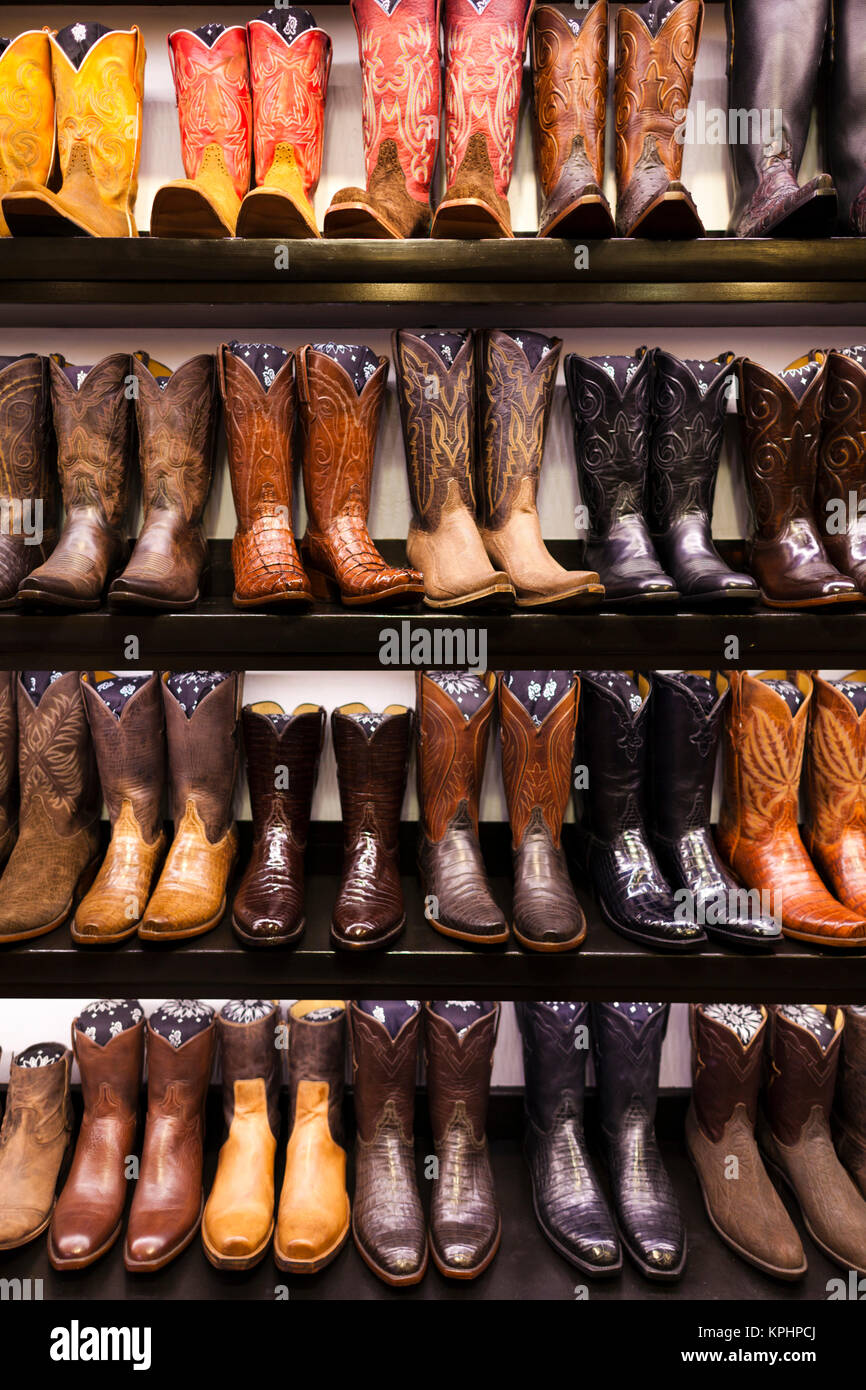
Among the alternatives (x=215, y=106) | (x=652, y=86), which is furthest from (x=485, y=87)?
(x=215, y=106)

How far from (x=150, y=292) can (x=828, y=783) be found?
5.53 feet

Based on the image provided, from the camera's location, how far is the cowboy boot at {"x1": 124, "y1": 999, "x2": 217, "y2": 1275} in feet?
5.31

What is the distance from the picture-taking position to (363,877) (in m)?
1.66

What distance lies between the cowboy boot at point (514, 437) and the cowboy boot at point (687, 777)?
385 millimetres

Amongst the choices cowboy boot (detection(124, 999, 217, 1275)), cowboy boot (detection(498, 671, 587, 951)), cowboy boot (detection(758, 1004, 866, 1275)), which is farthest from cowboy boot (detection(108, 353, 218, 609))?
cowboy boot (detection(758, 1004, 866, 1275))

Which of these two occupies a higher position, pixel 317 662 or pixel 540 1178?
pixel 317 662

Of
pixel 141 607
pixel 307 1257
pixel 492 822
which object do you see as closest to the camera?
pixel 141 607

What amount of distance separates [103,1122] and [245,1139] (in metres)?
0.32

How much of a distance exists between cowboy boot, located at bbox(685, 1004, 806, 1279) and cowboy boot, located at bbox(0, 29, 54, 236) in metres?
2.29

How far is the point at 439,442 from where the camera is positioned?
1645mm

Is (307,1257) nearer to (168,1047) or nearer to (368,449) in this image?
(168,1047)

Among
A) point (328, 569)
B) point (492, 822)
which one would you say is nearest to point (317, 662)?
point (328, 569)

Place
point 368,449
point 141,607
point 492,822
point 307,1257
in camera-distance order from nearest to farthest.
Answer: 1. point 141,607
2. point 307,1257
3. point 368,449
4. point 492,822

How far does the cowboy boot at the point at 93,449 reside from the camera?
5.34 feet
